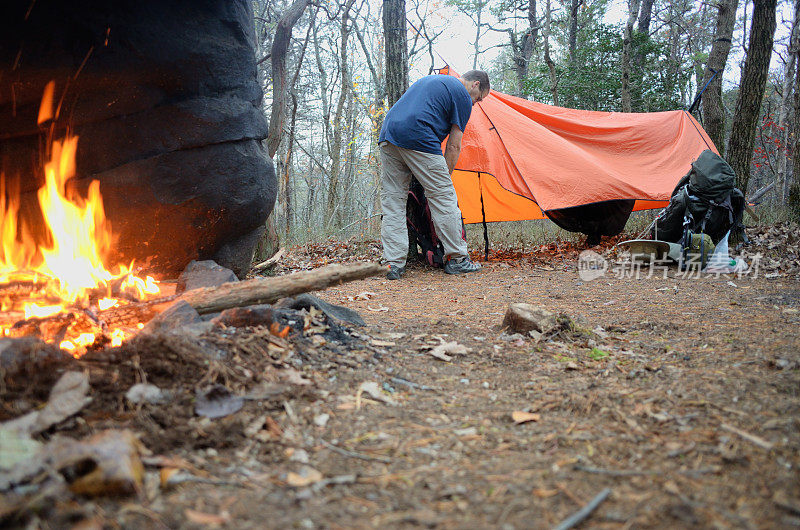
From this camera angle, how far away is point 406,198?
17.3 feet

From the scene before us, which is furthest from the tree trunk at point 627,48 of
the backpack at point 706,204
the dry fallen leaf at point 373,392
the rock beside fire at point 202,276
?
the dry fallen leaf at point 373,392

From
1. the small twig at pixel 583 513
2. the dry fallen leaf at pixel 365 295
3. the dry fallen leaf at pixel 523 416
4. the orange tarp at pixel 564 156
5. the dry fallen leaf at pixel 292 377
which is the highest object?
the orange tarp at pixel 564 156

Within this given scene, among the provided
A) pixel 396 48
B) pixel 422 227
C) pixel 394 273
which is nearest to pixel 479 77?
pixel 396 48

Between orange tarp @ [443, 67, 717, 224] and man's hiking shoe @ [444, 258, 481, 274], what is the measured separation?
999mm

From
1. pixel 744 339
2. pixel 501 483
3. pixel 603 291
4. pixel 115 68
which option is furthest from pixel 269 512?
pixel 603 291

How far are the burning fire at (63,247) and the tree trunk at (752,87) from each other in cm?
663

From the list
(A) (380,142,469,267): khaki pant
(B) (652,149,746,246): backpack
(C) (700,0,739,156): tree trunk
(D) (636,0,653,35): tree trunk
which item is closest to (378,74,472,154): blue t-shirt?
(A) (380,142,469,267): khaki pant

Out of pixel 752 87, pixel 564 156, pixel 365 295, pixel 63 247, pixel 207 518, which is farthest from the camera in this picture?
pixel 752 87

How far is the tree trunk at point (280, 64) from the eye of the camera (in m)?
4.76

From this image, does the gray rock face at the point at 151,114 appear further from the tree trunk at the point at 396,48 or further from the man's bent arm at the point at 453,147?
the tree trunk at the point at 396,48

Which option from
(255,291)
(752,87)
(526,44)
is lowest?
(255,291)

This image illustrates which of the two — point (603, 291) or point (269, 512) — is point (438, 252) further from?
point (269, 512)

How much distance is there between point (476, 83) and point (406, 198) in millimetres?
1369

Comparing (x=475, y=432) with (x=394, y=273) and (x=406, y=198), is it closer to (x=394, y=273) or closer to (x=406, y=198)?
(x=394, y=273)
